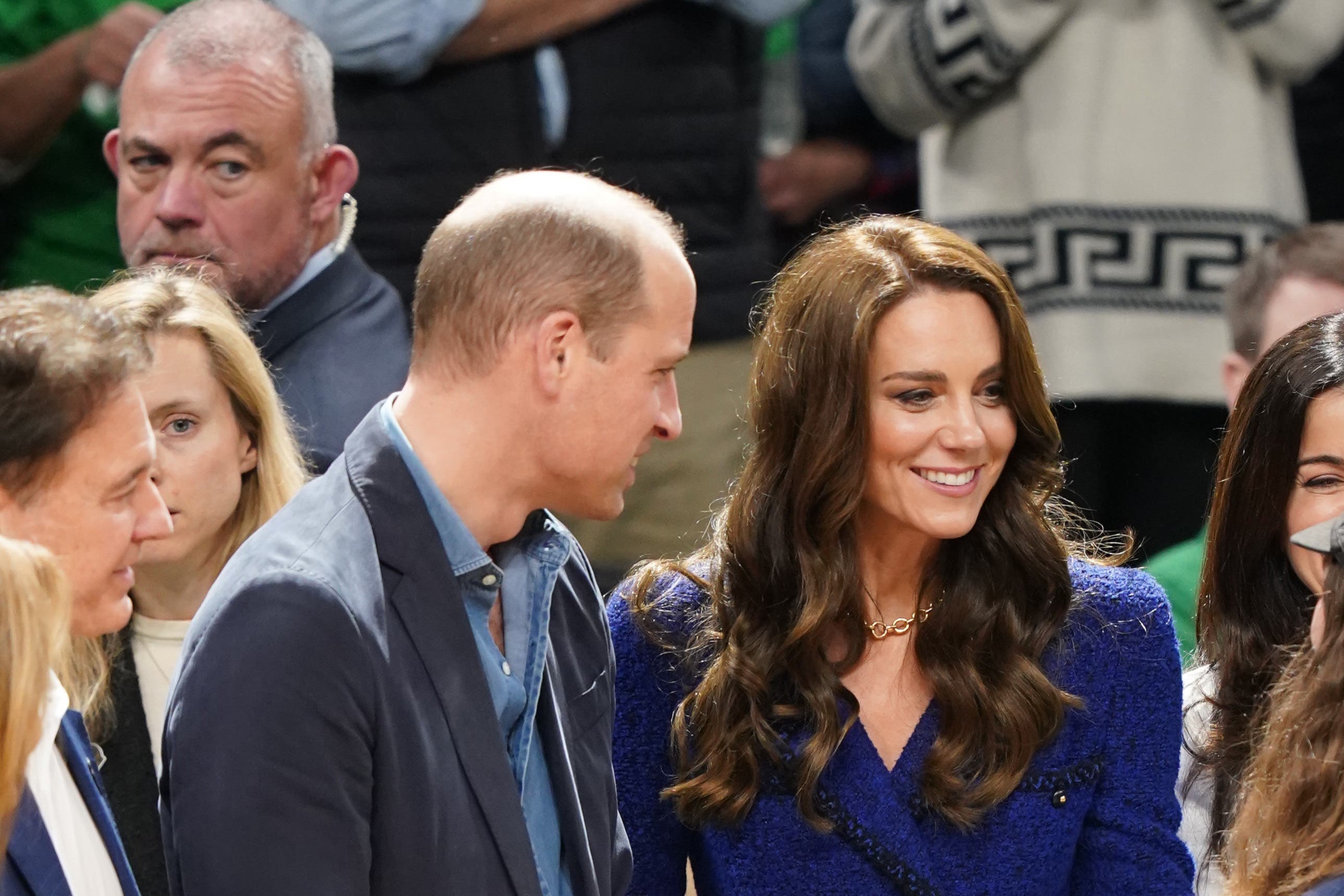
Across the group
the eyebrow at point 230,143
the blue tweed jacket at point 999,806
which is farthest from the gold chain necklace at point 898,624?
the eyebrow at point 230,143

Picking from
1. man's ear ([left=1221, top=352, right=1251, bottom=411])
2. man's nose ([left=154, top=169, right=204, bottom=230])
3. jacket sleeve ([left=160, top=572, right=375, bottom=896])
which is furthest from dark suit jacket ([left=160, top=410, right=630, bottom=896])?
man's ear ([left=1221, top=352, right=1251, bottom=411])

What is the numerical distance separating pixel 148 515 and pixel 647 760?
776mm

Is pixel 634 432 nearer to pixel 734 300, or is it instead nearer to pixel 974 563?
pixel 974 563

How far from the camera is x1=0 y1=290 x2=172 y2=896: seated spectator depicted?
192 cm

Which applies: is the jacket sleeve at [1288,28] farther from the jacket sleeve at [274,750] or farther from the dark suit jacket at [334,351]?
the jacket sleeve at [274,750]

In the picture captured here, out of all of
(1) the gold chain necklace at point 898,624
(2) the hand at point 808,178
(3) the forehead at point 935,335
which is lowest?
(1) the gold chain necklace at point 898,624

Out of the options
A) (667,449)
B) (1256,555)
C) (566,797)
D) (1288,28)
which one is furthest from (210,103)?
(1288,28)

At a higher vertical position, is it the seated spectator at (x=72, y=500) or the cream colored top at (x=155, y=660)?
the seated spectator at (x=72, y=500)

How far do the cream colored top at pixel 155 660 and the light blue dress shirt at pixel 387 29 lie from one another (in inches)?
48.2

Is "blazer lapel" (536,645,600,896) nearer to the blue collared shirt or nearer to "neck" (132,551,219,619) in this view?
the blue collared shirt

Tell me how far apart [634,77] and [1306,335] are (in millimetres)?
1505

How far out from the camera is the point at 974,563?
259cm

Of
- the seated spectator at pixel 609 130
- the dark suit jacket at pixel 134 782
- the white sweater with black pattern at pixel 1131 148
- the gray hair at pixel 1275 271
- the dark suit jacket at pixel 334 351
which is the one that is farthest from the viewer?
the white sweater with black pattern at pixel 1131 148

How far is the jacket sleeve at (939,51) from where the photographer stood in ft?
11.9
